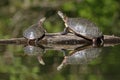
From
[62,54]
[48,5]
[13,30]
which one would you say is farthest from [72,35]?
[48,5]

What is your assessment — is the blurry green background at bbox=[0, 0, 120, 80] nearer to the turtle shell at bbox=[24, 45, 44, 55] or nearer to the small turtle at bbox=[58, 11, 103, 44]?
the turtle shell at bbox=[24, 45, 44, 55]

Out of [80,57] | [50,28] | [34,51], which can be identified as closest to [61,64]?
[80,57]

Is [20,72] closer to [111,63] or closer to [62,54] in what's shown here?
[62,54]

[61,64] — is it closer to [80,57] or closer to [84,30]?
[80,57]

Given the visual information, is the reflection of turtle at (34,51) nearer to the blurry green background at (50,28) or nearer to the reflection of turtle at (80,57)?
the blurry green background at (50,28)

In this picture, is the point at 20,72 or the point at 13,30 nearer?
the point at 20,72

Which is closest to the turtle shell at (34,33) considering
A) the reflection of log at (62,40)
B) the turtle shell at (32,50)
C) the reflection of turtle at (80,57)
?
the reflection of log at (62,40)
